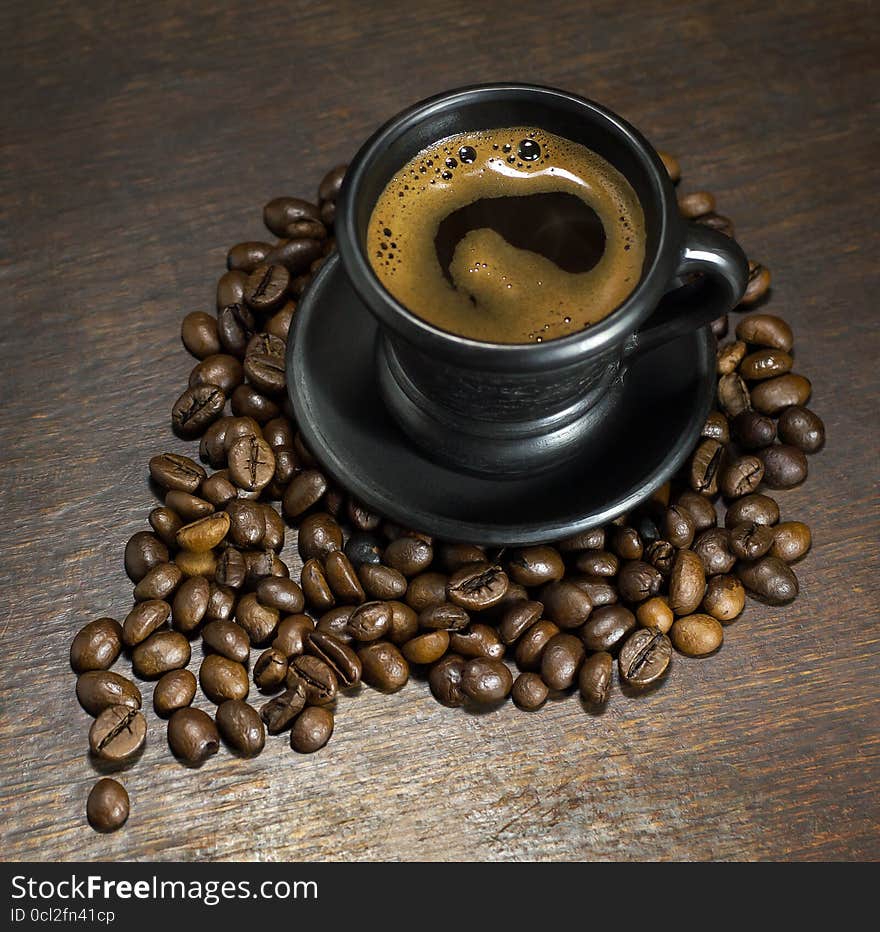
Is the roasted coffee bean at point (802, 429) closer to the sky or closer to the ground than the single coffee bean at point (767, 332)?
closer to the ground

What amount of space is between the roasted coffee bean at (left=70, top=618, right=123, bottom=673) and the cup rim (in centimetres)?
52

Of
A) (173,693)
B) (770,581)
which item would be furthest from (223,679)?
(770,581)

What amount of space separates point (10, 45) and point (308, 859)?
4.39 feet

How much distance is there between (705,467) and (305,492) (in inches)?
19.4

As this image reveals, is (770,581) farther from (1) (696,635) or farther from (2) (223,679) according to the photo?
(2) (223,679)

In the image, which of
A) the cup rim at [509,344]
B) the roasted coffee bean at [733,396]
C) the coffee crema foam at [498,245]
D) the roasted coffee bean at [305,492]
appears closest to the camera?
the cup rim at [509,344]

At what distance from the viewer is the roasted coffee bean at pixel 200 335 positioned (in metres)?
1.59

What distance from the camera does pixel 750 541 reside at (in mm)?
1428

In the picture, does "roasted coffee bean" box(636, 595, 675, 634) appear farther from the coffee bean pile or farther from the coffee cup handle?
the coffee cup handle

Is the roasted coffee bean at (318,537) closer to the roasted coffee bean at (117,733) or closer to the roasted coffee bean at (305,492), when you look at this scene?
the roasted coffee bean at (305,492)

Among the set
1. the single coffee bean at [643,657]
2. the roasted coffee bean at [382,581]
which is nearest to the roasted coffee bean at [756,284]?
the single coffee bean at [643,657]

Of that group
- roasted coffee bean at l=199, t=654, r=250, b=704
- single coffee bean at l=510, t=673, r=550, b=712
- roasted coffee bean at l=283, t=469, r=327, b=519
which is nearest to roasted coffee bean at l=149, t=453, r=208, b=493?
roasted coffee bean at l=283, t=469, r=327, b=519

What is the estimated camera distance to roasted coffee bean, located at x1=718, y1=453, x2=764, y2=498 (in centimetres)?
148

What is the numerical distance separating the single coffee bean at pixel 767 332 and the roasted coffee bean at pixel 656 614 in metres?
0.40
